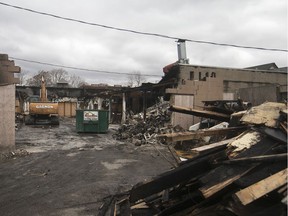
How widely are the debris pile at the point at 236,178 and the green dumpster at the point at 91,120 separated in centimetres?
1741

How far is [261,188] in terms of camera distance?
3.35 metres

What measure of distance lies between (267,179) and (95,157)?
9.94 m

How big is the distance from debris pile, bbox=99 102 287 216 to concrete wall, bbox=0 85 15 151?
30.0ft

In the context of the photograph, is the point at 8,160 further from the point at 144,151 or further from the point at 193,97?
the point at 193,97

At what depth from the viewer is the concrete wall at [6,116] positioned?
12812 millimetres

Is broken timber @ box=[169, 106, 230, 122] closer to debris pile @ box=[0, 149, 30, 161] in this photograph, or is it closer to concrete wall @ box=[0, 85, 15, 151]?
debris pile @ box=[0, 149, 30, 161]

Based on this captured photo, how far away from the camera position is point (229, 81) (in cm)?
2264

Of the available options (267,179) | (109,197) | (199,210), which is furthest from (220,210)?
(109,197)

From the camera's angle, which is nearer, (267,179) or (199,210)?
(267,179)

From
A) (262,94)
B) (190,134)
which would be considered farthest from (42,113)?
(190,134)

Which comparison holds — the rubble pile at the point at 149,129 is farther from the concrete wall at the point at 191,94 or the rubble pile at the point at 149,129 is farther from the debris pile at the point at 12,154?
the debris pile at the point at 12,154

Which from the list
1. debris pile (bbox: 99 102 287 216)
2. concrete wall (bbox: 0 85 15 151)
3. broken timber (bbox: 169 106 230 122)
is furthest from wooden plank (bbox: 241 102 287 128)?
concrete wall (bbox: 0 85 15 151)

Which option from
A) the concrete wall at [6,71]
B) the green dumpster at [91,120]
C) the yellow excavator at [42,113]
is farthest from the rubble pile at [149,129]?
the yellow excavator at [42,113]

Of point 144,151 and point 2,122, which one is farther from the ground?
point 2,122
